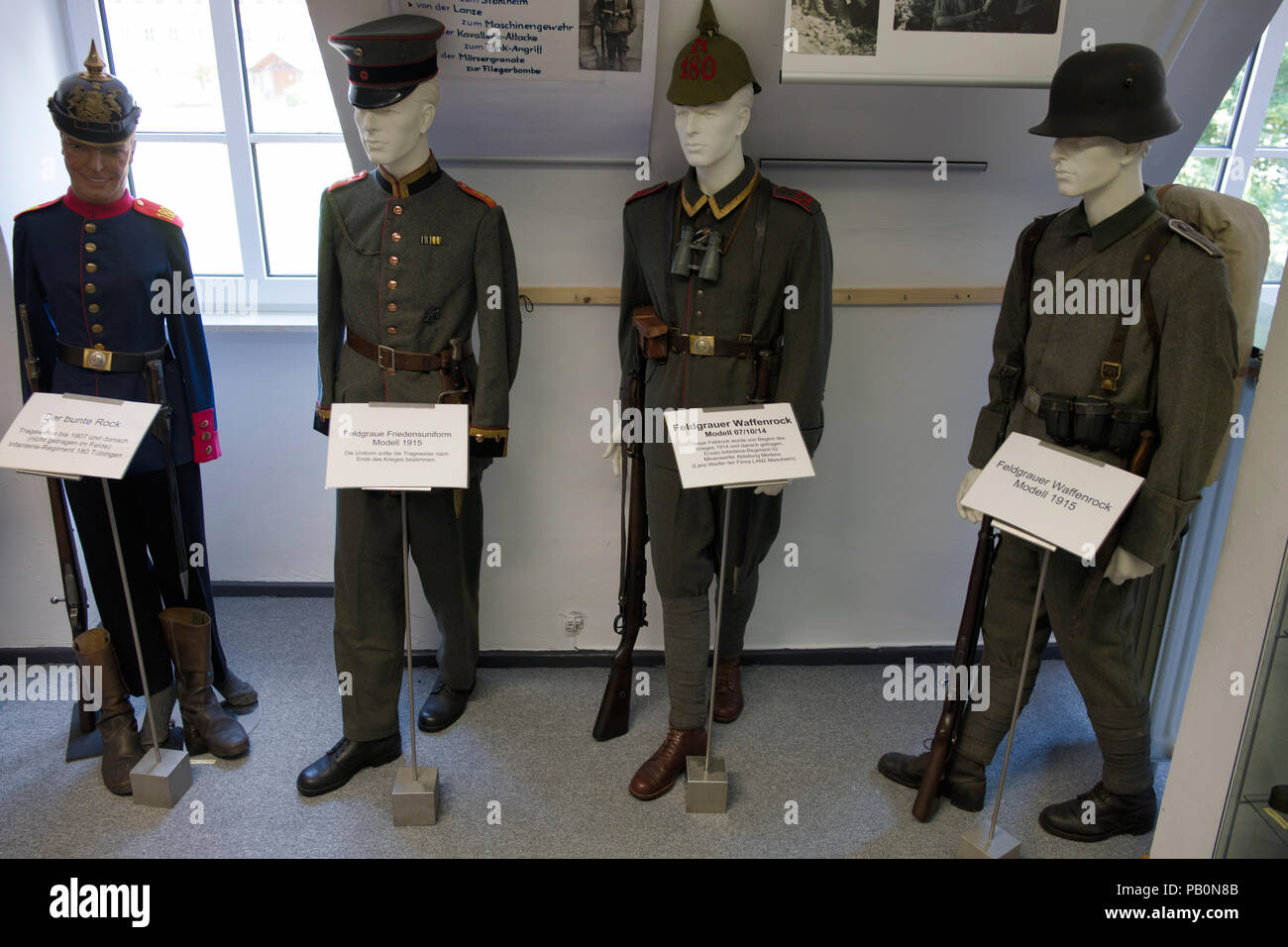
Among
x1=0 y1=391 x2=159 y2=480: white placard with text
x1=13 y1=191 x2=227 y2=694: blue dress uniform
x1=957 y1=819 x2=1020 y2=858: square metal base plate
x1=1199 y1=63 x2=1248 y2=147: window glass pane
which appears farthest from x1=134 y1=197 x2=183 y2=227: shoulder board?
x1=1199 y1=63 x2=1248 y2=147: window glass pane

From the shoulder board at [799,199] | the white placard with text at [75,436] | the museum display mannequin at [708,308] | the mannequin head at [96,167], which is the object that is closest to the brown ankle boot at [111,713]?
the white placard with text at [75,436]

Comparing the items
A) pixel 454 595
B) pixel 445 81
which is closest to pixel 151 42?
pixel 445 81

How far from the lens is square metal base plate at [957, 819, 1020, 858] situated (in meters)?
2.07

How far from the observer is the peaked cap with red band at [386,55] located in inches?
77.4

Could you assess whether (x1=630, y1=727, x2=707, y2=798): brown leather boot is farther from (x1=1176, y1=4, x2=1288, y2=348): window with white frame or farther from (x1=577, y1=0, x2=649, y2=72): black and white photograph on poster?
(x1=1176, y1=4, x2=1288, y2=348): window with white frame

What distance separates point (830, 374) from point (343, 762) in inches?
66.5

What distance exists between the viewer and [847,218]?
255 cm

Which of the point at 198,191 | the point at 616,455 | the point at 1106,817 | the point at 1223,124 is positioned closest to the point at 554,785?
the point at 616,455

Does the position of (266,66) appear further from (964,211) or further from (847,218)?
(964,211)

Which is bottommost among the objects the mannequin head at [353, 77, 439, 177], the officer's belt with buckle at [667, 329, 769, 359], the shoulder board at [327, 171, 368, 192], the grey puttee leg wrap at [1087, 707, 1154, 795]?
the grey puttee leg wrap at [1087, 707, 1154, 795]

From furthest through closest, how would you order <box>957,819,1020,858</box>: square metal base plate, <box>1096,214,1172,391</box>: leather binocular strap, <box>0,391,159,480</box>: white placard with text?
1. <box>957,819,1020,858</box>: square metal base plate
2. <box>0,391,159,480</box>: white placard with text
3. <box>1096,214,1172,391</box>: leather binocular strap

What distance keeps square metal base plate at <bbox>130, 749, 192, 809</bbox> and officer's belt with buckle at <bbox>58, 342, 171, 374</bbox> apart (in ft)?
3.11

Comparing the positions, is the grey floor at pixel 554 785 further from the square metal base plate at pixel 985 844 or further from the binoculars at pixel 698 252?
the binoculars at pixel 698 252

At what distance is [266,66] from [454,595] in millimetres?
1811
